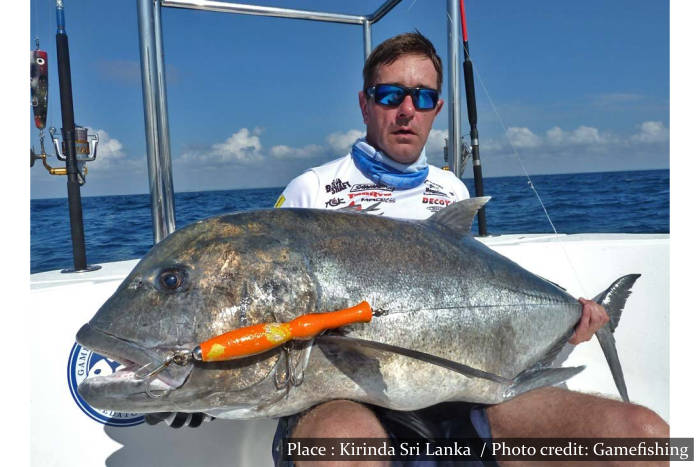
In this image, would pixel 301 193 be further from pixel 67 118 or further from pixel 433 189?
pixel 67 118

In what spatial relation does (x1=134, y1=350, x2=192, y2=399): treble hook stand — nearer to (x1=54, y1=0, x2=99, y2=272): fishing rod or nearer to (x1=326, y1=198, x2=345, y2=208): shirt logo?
(x1=326, y1=198, x2=345, y2=208): shirt logo

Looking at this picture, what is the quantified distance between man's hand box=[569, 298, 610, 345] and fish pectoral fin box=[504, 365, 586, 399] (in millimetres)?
277

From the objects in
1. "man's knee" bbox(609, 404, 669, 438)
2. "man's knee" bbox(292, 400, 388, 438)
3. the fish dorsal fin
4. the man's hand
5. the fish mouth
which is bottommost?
"man's knee" bbox(609, 404, 669, 438)

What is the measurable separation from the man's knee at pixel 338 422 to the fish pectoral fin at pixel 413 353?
27 cm

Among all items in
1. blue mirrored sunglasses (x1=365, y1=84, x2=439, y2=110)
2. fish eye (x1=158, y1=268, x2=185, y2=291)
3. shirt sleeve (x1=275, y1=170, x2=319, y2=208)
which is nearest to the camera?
fish eye (x1=158, y1=268, x2=185, y2=291)

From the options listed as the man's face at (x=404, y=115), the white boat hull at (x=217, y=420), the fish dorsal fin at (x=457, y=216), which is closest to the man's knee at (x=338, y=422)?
the fish dorsal fin at (x=457, y=216)

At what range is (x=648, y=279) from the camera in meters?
3.03

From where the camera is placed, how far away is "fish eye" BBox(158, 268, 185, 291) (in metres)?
1.39

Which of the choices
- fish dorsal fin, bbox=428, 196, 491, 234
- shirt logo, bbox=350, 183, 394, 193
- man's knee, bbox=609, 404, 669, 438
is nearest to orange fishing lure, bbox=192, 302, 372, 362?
fish dorsal fin, bbox=428, 196, 491, 234

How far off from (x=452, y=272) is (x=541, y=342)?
1.75 feet

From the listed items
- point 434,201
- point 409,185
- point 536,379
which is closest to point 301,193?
point 409,185

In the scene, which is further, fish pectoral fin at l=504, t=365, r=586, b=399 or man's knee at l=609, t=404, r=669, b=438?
fish pectoral fin at l=504, t=365, r=586, b=399

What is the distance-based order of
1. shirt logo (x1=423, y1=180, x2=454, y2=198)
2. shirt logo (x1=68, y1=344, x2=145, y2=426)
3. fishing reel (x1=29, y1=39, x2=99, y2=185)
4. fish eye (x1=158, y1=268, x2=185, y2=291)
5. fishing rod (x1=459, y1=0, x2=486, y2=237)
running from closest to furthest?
fish eye (x1=158, y1=268, x2=185, y2=291) < fishing reel (x1=29, y1=39, x2=99, y2=185) < shirt logo (x1=68, y1=344, x2=145, y2=426) < shirt logo (x1=423, y1=180, x2=454, y2=198) < fishing rod (x1=459, y1=0, x2=486, y2=237)

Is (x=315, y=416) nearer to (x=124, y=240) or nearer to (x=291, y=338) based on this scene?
(x=291, y=338)
